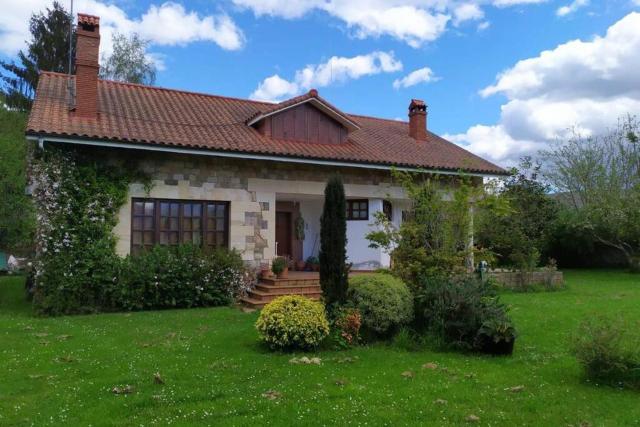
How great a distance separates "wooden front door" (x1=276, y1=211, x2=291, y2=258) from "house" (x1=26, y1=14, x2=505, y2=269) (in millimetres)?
32

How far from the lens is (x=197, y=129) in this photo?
44.4 ft

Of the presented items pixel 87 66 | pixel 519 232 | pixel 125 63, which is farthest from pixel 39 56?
pixel 519 232

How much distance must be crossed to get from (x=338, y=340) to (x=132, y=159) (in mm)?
7346

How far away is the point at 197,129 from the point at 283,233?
471 centimetres

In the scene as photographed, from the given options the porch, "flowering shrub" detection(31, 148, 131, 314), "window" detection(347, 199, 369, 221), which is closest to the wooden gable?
the porch

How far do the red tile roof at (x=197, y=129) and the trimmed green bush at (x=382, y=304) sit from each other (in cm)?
477

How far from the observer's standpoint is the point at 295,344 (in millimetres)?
7191

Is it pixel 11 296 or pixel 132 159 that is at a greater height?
pixel 132 159

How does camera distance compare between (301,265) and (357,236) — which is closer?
(357,236)

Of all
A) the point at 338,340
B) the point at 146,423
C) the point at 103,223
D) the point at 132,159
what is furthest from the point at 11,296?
the point at 146,423

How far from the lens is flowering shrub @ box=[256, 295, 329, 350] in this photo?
707 centimetres

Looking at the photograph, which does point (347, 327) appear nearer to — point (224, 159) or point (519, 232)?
point (224, 159)

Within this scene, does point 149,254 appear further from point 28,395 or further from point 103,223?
point 28,395

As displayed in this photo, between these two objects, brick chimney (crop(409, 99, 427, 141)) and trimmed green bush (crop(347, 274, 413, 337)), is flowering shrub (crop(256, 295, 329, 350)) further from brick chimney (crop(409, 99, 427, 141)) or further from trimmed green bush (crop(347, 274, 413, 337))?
brick chimney (crop(409, 99, 427, 141))
